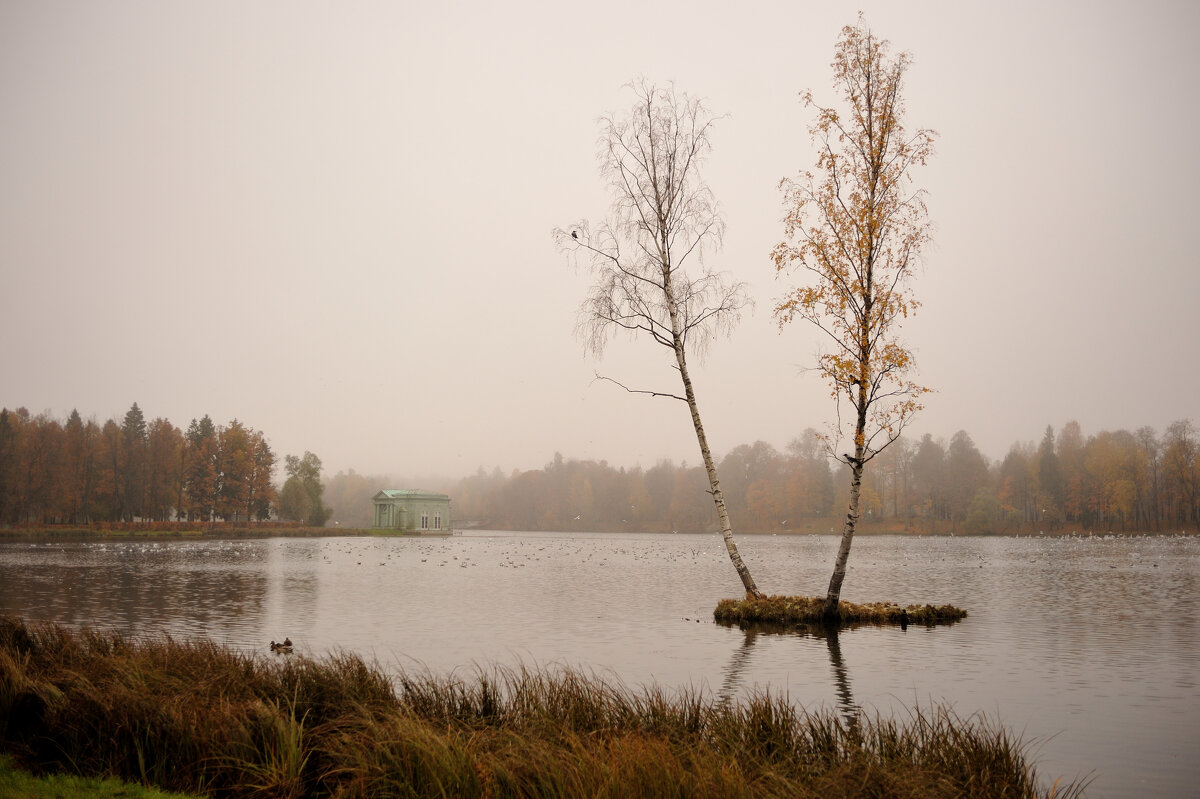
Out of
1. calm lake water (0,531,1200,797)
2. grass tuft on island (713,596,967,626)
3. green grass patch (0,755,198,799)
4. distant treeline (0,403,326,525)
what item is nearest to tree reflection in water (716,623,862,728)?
calm lake water (0,531,1200,797)

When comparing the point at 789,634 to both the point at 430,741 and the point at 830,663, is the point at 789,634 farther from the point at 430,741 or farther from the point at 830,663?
the point at 430,741

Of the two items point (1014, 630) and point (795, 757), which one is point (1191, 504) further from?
point (795, 757)

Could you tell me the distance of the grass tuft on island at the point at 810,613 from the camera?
22.2m

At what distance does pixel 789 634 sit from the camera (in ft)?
67.6

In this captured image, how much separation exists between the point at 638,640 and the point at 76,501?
309 feet

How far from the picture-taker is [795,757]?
307 inches

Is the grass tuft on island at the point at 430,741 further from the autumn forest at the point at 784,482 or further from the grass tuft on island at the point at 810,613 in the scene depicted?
the autumn forest at the point at 784,482

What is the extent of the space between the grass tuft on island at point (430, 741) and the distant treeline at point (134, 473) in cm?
9198

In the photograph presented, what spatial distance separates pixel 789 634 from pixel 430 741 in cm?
1500

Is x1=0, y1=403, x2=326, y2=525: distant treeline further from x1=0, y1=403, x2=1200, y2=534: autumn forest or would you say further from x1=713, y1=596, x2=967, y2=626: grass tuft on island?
x1=713, y1=596, x2=967, y2=626: grass tuft on island

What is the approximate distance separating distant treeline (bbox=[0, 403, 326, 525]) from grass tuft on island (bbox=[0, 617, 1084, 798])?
9198 centimetres

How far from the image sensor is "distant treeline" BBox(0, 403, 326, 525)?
8731 cm

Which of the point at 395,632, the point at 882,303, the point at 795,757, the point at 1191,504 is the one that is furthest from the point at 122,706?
the point at 1191,504

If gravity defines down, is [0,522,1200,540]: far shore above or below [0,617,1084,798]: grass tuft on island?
below
